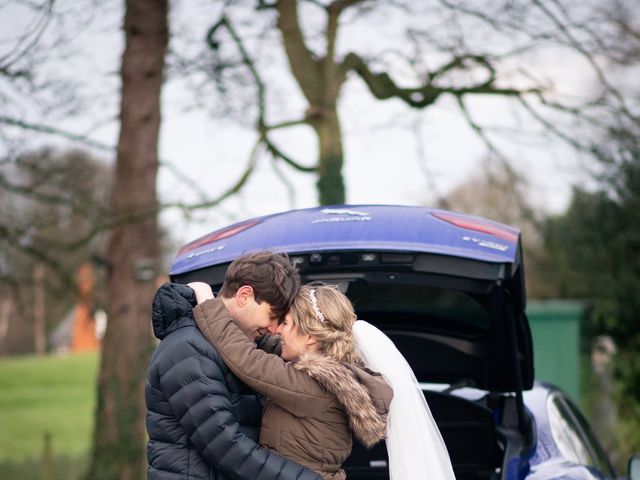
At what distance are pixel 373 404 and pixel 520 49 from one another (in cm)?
755

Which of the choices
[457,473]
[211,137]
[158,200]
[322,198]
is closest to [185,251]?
[457,473]

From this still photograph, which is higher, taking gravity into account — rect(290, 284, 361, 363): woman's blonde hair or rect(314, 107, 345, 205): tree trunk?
rect(314, 107, 345, 205): tree trunk

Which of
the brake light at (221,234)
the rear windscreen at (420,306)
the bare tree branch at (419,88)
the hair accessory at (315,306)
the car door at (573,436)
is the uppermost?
the bare tree branch at (419,88)

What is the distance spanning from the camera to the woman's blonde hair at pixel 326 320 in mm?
3240

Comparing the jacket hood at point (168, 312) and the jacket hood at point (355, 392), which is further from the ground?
the jacket hood at point (168, 312)

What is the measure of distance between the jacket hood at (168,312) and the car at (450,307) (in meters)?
0.60

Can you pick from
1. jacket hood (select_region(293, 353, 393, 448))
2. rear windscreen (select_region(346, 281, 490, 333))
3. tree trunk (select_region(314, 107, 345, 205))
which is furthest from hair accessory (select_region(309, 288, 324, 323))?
tree trunk (select_region(314, 107, 345, 205))

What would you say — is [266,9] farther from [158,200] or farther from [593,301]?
[593,301]

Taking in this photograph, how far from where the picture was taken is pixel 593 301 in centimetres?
1378

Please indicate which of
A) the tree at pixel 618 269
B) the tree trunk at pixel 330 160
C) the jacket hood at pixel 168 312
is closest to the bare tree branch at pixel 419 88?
the tree trunk at pixel 330 160

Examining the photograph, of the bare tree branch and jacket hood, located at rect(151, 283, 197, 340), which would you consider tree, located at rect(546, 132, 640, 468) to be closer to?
the bare tree branch

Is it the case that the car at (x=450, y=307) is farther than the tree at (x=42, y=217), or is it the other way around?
the tree at (x=42, y=217)

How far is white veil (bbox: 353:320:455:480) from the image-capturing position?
3.35 meters

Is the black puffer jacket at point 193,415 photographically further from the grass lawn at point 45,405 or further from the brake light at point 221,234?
the grass lawn at point 45,405
